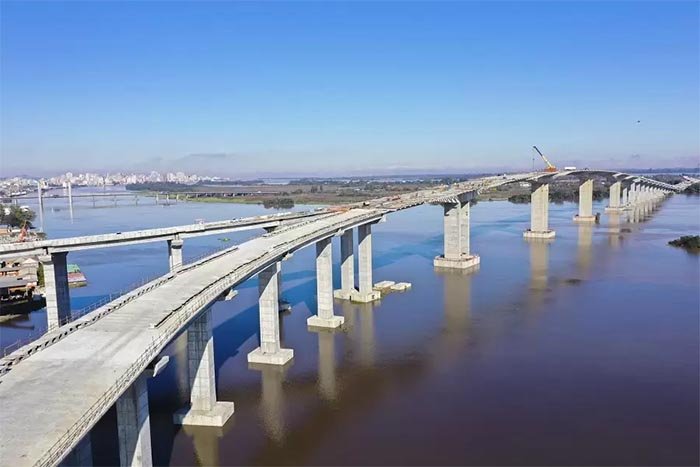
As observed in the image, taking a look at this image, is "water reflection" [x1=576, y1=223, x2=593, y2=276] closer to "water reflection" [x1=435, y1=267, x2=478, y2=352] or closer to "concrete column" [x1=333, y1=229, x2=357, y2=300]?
"water reflection" [x1=435, y1=267, x2=478, y2=352]

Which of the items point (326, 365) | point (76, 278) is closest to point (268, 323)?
point (326, 365)

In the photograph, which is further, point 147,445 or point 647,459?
point 647,459

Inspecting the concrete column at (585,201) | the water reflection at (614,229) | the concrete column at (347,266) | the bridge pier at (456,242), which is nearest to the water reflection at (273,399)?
the concrete column at (347,266)

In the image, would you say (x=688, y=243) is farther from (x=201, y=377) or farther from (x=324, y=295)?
(x=201, y=377)

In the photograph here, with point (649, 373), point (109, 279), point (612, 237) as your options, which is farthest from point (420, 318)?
point (612, 237)

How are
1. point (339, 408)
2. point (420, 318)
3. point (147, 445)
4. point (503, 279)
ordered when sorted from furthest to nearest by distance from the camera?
1. point (503, 279)
2. point (420, 318)
3. point (339, 408)
4. point (147, 445)

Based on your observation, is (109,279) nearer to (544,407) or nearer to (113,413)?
(113,413)
